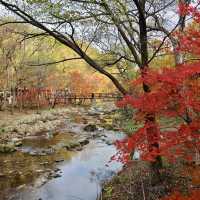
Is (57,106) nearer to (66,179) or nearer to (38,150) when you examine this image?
(38,150)

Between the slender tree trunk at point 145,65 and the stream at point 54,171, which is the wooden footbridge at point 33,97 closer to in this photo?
the stream at point 54,171

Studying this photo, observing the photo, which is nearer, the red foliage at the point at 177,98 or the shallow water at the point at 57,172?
the red foliage at the point at 177,98

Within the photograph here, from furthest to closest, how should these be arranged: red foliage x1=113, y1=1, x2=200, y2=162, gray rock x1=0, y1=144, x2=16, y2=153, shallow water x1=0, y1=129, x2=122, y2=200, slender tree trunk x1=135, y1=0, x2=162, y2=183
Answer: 1. gray rock x1=0, y1=144, x2=16, y2=153
2. shallow water x1=0, y1=129, x2=122, y2=200
3. slender tree trunk x1=135, y1=0, x2=162, y2=183
4. red foliage x1=113, y1=1, x2=200, y2=162

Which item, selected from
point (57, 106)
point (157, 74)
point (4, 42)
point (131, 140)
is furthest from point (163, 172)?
point (57, 106)

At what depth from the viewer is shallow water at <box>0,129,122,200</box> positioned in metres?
12.5

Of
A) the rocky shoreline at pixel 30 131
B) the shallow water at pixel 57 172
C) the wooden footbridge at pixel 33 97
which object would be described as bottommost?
the shallow water at pixel 57 172

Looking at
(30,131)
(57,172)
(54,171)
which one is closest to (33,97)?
(30,131)

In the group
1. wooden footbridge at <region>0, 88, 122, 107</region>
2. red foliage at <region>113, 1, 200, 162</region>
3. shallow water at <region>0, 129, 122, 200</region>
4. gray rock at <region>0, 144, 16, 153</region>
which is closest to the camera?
red foliage at <region>113, 1, 200, 162</region>

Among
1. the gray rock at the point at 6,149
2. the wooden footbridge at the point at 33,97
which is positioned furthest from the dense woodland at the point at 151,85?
the wooden footbridge at the point at 33,97

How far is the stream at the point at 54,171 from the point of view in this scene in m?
12.5

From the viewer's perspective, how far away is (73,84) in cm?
6291

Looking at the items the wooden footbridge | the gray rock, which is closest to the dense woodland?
the gray rock

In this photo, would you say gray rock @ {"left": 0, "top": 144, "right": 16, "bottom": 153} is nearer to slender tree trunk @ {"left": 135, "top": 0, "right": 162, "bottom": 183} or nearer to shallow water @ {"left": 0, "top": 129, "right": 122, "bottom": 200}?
shallow water @ {"left": 0, "top": 129, "right": 122, "bottom": 200}

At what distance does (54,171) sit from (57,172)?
17 centimetres
